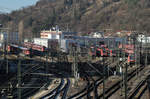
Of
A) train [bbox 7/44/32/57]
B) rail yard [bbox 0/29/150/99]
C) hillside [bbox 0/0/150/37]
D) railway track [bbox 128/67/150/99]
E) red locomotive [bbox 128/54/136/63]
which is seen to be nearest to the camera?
rail yard [bbox 0/29/150/99]

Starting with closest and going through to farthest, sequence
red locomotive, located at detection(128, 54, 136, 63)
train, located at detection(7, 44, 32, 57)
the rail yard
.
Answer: the rail yard → red locomotive, located at detection(128, 54, 136, 63) → train, located at detection(7, 44, 32, 57)

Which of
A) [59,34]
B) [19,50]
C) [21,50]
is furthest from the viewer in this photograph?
[59,34]

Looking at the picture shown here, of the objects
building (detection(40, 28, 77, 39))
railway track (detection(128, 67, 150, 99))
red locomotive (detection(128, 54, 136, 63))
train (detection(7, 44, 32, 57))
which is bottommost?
railway track (detection(128, 67, 150, 99))

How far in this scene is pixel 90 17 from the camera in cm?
6075

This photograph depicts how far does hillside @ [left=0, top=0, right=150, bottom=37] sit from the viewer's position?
4737cm

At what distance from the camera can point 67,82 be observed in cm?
1463

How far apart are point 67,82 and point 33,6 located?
74149 millimetres

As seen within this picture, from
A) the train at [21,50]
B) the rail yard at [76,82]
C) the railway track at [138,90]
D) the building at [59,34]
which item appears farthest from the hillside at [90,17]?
the railway track at [138,90]

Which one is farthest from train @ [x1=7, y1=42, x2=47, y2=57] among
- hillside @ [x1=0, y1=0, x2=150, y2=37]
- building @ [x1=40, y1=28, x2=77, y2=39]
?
hillside @ [x1=0, y1=0, x2=150, y2=37]

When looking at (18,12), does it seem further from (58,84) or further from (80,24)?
(58,84)

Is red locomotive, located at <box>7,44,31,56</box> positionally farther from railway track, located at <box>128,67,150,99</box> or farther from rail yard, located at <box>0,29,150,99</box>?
railway track, located at <box>128,67,150,99</box>

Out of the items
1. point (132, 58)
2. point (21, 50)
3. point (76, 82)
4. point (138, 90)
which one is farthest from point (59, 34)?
point (138, 90)

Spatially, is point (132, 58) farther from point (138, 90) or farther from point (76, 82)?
point (138, 90)

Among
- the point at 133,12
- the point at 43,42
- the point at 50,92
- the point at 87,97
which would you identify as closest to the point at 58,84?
the point at 50,92
